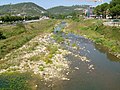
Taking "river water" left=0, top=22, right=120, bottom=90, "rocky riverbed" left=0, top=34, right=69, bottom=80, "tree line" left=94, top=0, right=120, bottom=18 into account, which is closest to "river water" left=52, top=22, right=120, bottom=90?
"river water" left=0, top=22, right=120, bottom=90

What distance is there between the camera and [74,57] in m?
36.3

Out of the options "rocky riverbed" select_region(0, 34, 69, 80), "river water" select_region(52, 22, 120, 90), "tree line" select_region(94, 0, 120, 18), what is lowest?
"river water" select_region(52, 22, 120, 90)

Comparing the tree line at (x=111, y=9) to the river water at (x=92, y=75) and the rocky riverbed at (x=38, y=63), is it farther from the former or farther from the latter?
the rocky riverbed at (x=38, y=63)

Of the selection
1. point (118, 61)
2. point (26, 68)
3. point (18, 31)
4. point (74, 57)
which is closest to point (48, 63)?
point (26, 68)

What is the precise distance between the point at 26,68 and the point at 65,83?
280 inches

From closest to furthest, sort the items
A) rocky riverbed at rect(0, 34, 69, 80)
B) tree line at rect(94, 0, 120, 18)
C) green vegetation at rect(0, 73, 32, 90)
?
green vegetation at rect(0, 73, 32, 90), rocky riverbed at rect(0, 34, 69, 80), tree line at rect(94, 0, 120, 18)

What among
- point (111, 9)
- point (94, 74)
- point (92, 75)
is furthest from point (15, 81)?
point (111, 9)

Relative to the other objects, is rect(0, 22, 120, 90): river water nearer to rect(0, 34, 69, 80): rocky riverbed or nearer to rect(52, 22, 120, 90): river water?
rect(52, 22, 120, 90): river water

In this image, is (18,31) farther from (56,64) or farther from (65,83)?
(65,83)

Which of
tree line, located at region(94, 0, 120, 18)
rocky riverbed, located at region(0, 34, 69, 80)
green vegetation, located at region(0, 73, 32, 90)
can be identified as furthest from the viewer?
tree line, located at region(94, 0, 120, 18)

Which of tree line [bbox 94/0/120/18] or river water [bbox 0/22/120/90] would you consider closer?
river water [bbox 0/22/120/90]

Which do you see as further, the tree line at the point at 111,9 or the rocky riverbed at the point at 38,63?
the tree line at the point at 111,9

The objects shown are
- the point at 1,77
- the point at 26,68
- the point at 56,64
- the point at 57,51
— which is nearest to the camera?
the point at 1,77

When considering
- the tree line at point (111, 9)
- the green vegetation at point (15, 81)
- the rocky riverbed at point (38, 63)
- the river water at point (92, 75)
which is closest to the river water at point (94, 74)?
the river water at point (92, 75)
